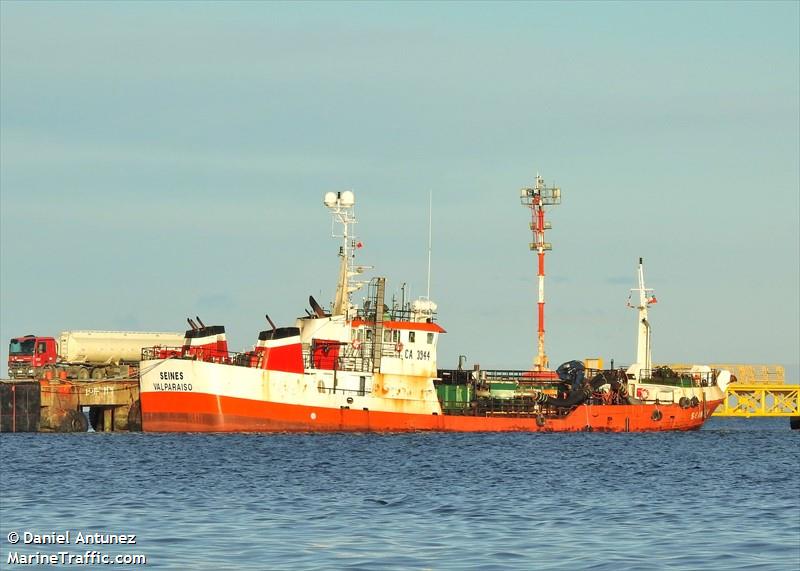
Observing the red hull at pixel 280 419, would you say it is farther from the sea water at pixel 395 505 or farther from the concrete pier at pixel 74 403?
the concrete pier at pixel 74 403

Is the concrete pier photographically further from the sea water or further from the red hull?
the sea water

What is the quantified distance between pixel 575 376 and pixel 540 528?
53.8 meters

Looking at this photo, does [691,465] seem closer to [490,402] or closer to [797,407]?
[490,402]

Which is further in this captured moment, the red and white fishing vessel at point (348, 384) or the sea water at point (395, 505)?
the red and white fishing vessel at point (348, 384)

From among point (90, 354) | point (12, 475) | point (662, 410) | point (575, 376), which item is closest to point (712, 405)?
point (662, 410)

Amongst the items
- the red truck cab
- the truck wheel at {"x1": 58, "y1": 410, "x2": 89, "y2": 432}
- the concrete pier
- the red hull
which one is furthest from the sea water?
the red truck cab

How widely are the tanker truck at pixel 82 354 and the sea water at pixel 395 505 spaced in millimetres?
15954

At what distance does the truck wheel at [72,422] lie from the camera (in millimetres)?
84625

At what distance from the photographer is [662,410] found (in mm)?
92125

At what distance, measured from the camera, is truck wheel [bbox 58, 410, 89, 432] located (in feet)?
278

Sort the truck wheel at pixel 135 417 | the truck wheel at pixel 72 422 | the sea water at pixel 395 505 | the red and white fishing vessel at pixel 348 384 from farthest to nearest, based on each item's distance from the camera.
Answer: the truck wheel at pixel 135 417 < the truck wheel at pixel 72 422 < the red and white fishing vessel at pixel 348 384 < the sea water at pixel 395 505

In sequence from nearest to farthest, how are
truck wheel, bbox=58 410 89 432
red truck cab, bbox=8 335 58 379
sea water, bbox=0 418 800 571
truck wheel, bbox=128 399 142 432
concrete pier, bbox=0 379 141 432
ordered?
1. sea water, bbox=0 418 800 571
2. concrete pier, bbox=0 379 141 432
3. truck wheel, bbox=58 410 89 432
4. truck wheel, bbox=128 399 142 432
5. red truck cab, bbox=8 335 58 379

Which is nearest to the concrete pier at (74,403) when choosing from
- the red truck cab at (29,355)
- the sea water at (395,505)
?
the red truck cab at (29,355)

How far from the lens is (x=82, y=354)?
89.0 metres
